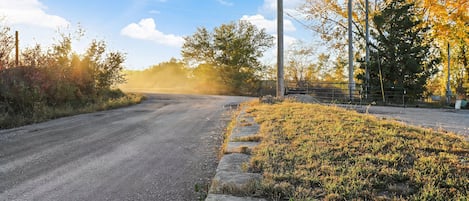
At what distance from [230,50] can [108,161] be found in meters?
25.1

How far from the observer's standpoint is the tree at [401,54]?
1658cm

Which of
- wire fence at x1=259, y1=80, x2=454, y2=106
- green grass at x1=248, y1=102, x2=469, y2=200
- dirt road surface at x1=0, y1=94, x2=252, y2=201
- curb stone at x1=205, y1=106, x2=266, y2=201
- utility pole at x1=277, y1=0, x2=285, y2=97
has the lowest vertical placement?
dirt road surface at x1=0, y1=94, x2=252, y2=201

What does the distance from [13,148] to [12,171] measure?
151cm

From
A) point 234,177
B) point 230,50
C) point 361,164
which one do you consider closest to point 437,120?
point 361,164

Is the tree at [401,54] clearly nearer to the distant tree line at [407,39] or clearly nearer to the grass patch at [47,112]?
the distant tree line at [407,39]

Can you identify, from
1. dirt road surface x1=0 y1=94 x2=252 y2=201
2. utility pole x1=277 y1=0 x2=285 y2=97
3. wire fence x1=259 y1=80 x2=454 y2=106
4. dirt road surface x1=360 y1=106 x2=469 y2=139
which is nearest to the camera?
dirt road surface x1=0 y1=94 x2=252 y2=201

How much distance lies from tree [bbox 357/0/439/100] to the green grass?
13794 millimetres

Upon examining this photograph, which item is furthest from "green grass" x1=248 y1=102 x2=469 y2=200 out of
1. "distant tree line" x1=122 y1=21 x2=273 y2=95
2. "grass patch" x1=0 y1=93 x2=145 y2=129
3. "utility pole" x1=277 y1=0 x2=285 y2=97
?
"distant tree line" x1=122 y1=21 x2=273 y2=95

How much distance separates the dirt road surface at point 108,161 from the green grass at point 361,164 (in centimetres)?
92

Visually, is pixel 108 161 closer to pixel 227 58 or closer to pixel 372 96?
pixel 372 96

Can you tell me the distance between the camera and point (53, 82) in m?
10.1

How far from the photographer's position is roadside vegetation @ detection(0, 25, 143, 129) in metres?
8.62

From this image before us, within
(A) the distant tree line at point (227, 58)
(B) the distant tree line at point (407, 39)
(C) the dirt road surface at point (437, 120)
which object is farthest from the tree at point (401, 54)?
(A) the distant tree line at point (227, 58)

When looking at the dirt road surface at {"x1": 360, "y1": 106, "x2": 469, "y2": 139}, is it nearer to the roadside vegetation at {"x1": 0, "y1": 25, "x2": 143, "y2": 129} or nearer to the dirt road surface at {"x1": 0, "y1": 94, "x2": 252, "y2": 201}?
the dirt road surface at {"x1": 0, "y1": 94, "x2": 252, "y2": 201}
